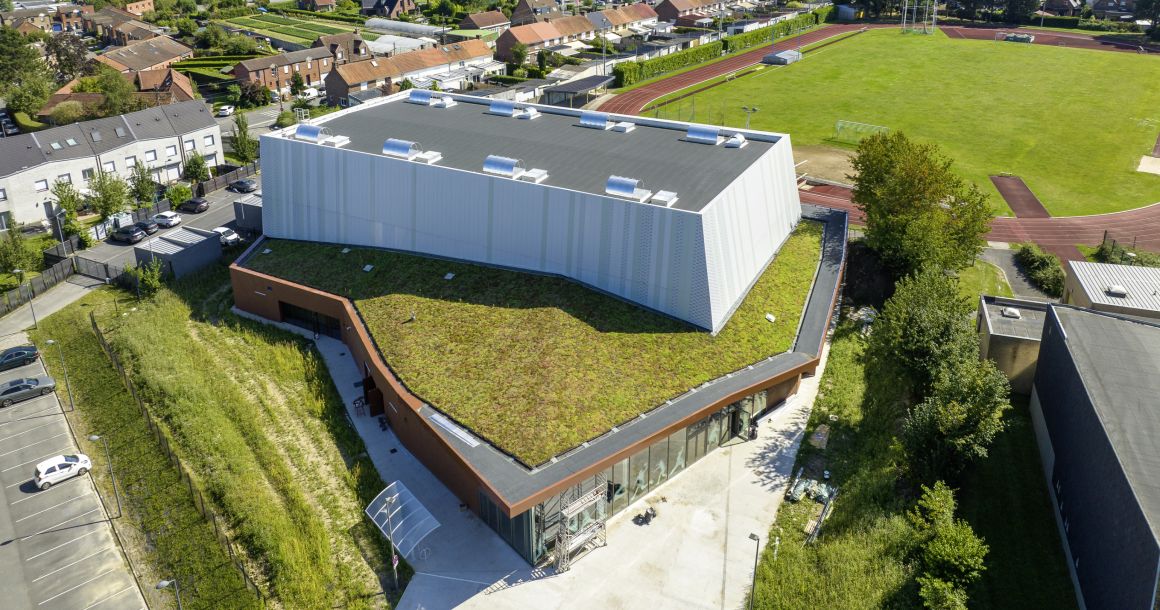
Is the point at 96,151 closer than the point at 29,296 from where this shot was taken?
No

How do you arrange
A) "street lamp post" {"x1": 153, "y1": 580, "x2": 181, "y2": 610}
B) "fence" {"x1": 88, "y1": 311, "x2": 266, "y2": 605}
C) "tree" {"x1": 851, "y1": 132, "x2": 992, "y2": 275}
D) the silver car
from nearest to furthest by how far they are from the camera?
"street lamp post" {"x1": 153, "y1": 580, "x2": 181, "y2": 610}, "fence" {"x1": 88, "y1": 311, "x2": 266, "y2": 605}, the silver car, "tree" {"x1": 851, "y1": 132, "x2": 992, "y2": 275}

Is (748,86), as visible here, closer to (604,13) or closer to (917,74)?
(917,74)

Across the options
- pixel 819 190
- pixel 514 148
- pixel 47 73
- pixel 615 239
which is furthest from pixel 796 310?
pixel 47 73

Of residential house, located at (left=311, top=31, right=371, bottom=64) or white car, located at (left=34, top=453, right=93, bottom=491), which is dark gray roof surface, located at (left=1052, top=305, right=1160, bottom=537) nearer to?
white car, located at (left=34, top=453, right=93, bottom=491)

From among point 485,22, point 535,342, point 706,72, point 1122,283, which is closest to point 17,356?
point 535,342

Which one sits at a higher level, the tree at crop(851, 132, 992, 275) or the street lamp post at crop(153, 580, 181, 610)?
the tree at crop(851, 132, 992, 275)

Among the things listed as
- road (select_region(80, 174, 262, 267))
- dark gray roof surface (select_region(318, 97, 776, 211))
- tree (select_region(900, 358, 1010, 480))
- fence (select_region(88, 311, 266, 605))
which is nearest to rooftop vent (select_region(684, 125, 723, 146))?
dark gray roof surface (select_region(318, 97, 776, 211))

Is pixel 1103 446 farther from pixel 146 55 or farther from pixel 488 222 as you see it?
pixel 146 55
